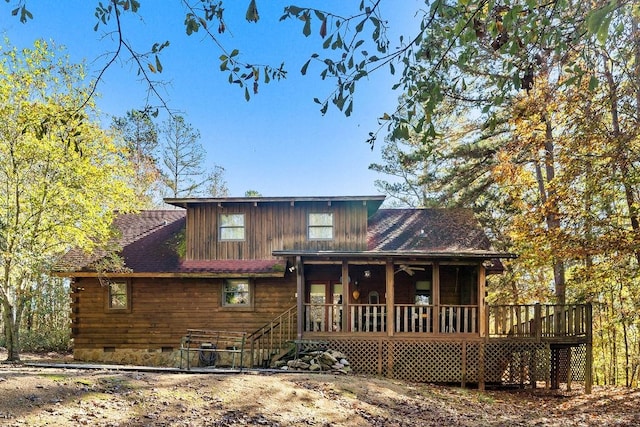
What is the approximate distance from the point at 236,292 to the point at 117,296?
411 cm

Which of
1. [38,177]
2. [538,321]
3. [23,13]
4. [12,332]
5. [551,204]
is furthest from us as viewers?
[551,204]

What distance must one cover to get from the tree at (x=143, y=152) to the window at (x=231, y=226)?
A: 12567 mm

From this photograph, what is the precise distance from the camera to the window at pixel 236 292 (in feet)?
52.2

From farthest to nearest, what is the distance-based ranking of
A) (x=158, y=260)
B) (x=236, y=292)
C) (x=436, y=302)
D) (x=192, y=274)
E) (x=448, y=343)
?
(x=158, y=260) < (x=236, y=292) < (x=192, y=274) < (x=448, y=343) < (x=436, y=302)

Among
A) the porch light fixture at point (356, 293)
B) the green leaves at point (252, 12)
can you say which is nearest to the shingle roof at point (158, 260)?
the porch light fixture at point (356, 293)

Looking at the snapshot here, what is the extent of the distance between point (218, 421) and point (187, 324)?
895cm

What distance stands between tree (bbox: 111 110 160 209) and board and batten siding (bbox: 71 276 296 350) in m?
12.3

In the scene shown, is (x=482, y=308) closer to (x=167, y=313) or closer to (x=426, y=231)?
(x=426, y=231)

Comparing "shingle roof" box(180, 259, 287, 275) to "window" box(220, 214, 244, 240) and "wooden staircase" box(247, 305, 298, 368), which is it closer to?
"window" box(220, 214, 244, 240)

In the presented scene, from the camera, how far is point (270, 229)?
16.5 m

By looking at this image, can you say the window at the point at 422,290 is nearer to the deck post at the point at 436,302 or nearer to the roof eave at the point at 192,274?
the deck post at the point at 436,302

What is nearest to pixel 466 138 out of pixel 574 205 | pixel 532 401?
pixel 574 205

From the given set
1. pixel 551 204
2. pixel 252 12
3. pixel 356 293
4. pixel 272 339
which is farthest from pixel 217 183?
pixel 252 12

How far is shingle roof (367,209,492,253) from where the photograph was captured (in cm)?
1562
